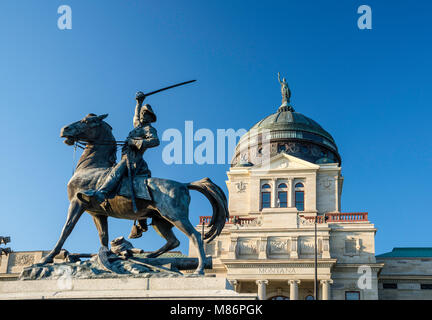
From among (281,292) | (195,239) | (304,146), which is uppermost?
(304,146)

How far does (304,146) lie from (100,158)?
5043cm

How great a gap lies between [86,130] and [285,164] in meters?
46.4

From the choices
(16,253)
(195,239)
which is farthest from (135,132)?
(16,253)

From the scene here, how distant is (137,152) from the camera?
12922 millimetres

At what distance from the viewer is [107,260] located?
1174 centimetres

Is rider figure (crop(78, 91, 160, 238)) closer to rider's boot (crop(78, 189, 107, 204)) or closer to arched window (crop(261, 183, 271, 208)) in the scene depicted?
rider's boot (crop(78, 189, 107, 204))

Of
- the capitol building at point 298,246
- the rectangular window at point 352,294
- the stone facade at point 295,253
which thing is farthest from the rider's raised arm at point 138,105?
the rectangular window at point 352,294

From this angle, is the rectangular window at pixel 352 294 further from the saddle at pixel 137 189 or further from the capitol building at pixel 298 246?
the saddle at pixel 137 189

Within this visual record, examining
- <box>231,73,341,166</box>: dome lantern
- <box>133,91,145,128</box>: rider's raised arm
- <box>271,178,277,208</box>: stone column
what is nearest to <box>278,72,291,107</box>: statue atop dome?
<box>231,73,341,166</box>: dome lantern

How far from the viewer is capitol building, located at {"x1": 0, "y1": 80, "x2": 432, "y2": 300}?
48.1 m

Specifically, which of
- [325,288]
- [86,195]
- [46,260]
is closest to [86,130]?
[86,195]

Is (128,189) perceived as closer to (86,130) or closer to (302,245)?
(86,130)
